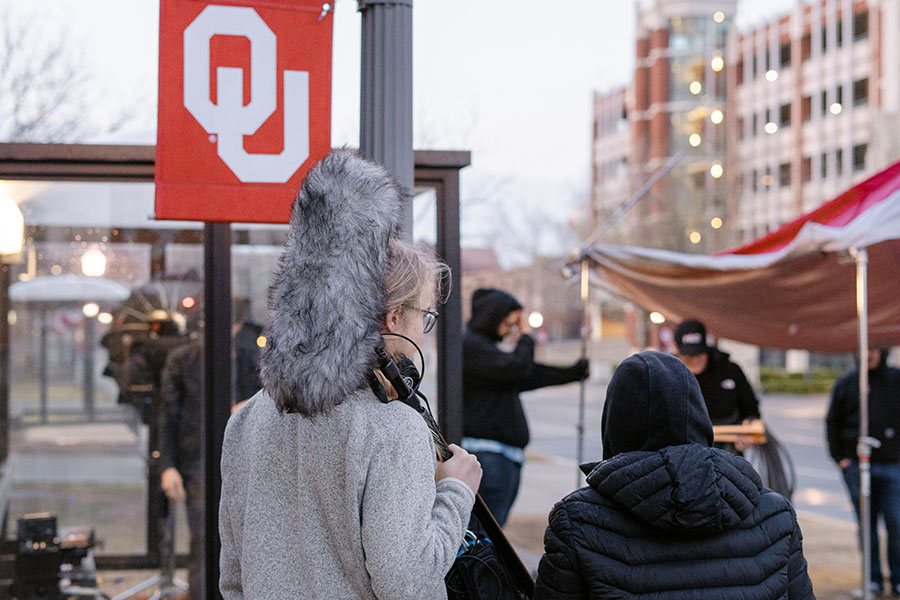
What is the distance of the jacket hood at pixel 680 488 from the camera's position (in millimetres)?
2037

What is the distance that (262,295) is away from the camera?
8.03 metres

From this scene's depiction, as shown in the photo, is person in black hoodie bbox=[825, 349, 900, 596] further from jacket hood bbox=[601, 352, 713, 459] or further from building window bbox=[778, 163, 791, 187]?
building window bbox=[778, 163, 791, 187]

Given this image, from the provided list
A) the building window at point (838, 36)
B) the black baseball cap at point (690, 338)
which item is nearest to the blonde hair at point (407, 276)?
the black baseball cap at point (690, 338)

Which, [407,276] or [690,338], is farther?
[690,338]

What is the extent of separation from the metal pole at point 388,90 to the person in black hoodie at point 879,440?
19.5 ft

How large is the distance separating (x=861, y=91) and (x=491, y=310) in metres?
43.2

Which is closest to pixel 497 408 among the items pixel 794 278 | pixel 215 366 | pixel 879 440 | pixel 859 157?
pixel 794 278

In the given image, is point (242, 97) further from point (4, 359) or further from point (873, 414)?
point (873, 414)

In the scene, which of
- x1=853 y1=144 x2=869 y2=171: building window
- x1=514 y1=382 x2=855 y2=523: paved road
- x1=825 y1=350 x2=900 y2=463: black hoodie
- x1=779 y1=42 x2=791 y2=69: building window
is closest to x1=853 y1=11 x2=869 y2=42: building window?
x1=779 y1=42 x2=791 y2=69: building window

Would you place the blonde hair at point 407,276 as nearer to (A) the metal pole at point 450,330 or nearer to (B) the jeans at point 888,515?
(A) the metal pole at point 450,330

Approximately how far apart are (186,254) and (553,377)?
2.70 metres

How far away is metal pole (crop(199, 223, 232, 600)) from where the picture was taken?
4055mm

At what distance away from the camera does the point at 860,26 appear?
43.7 meters

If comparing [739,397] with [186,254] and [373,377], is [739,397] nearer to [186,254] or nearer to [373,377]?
[186,254]
